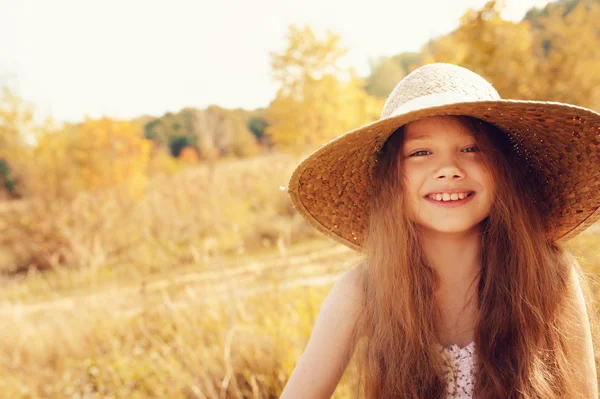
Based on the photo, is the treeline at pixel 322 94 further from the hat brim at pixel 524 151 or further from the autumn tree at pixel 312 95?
the hat brim at pixel 524 151

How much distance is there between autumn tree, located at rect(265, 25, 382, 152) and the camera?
10828mm

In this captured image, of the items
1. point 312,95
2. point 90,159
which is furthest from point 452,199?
point 90,159

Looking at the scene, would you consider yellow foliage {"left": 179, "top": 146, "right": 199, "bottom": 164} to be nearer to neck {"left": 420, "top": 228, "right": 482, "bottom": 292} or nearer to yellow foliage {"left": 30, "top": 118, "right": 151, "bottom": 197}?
yellow foliage {"left": 30, "top": 118, "right": 151, "bottom": 197}

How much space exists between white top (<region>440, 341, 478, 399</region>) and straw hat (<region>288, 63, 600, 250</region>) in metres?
0.50

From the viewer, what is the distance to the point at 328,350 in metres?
1.26

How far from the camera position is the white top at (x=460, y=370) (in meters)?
1.26

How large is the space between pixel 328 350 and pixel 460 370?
410mm

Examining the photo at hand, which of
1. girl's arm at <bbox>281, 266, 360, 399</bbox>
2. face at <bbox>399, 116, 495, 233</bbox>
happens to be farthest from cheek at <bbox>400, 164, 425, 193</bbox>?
girl's arm at <bbox>281, 266, 360, 399</bbox>

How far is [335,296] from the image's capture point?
1308 mm

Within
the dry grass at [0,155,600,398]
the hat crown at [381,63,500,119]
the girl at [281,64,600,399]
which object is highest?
the hat crown at [381,63,500,119]

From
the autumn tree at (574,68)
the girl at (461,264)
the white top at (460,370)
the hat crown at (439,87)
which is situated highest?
the autumn tree at (574,68)

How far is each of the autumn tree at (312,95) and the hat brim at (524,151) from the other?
9268 millimetres

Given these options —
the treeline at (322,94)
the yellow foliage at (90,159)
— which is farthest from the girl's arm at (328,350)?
the yellow foliage at (90,159)

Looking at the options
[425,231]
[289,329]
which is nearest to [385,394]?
[425,231]
